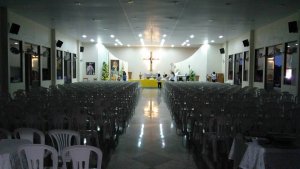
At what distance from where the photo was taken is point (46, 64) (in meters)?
19.2

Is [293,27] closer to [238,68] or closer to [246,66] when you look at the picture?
[246,66]

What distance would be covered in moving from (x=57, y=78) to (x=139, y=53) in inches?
633

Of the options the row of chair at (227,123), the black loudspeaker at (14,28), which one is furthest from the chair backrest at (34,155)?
the black loudspeaker at (14,28)

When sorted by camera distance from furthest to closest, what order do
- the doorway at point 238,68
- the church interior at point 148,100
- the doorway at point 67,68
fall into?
the doorway at point 67,68 < the doorway at point 238,68 < the church interior at point 148,100

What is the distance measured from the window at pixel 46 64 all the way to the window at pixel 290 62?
13088mm

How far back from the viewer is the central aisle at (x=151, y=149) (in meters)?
5.51

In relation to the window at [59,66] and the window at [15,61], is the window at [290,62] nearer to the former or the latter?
the window at [15,61]

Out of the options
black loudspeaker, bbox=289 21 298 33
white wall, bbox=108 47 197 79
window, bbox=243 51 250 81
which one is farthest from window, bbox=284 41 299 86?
white wall, bbox=108 47 197 79

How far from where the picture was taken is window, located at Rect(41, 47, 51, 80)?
61.4 ft

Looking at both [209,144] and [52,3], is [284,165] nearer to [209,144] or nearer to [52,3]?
[209,144]

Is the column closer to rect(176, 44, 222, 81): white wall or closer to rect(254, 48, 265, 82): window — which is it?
rect(254, 48, 265, 82): window

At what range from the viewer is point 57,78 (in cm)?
2125

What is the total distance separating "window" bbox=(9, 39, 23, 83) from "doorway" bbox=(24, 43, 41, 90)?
2.63 ft

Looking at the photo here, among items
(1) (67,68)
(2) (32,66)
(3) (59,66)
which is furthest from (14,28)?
(1) (67,68)
